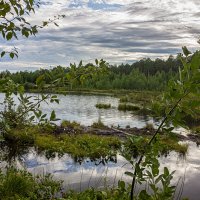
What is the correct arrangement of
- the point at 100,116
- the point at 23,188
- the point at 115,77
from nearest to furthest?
the point at 23,188
the point at 100,116
the point at 115,77

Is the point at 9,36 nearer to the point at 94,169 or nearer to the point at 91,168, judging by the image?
the point at 94,169

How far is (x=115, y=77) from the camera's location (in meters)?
128

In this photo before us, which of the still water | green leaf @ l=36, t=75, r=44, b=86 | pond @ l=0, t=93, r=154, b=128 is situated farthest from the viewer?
pond @ l=0, t=93, r=154, b=128

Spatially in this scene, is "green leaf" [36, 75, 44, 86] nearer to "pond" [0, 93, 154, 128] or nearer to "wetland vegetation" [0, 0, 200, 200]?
"wetland vegetation" [0, 0, 200, 200]

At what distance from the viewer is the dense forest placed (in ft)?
11.2

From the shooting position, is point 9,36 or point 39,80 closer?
point 39,80

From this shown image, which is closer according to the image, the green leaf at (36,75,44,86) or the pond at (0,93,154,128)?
the green leaf at (36,75,44,86)

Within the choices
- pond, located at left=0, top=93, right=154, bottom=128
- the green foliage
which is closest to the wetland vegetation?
the green foliage

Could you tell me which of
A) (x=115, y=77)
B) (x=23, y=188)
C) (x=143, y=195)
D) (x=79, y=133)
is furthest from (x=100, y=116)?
(x=115, y=77)

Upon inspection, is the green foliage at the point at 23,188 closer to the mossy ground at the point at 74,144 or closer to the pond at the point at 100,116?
the mossy ground at the point at 74,144

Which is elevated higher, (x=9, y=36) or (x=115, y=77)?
(x=9, y=36)

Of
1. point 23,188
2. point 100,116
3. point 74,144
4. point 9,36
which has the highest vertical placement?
point 9,36

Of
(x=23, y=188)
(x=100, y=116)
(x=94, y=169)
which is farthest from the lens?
(x=100, y=116)

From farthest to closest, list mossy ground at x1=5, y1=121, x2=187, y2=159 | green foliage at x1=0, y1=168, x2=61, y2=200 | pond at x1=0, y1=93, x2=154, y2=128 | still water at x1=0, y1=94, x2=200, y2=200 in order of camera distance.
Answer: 1. pond at x1=0, y1=93, x2=154, y2=128
2. mossy ground at x1=5, y1=121, x2=187, y2=159
3. still water at x1=0, y1=94, x2=200, y2=200
4. green foliage at x1=0, y1=168, x2=61, y2=200
